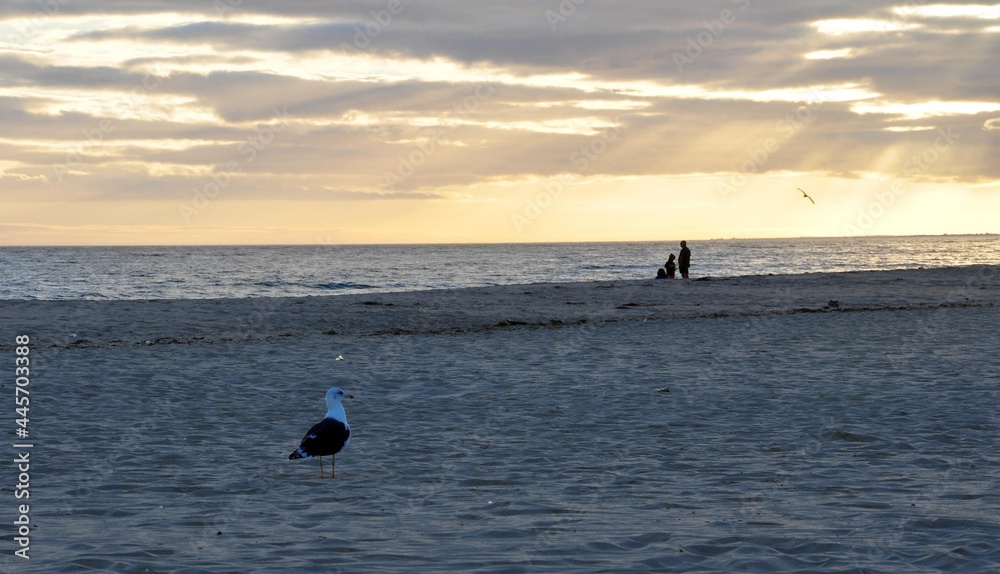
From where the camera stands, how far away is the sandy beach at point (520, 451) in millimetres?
6836

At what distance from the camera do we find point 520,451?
408 inches

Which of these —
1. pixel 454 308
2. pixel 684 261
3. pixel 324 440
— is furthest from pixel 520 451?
pixel 684 261

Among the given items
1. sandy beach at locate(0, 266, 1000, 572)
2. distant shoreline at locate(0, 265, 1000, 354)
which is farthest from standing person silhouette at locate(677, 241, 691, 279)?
sandy beach at locate(0, 266, 1000, 572)

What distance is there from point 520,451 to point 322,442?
229 centimetres

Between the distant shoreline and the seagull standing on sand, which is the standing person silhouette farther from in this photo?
the seagull standing on sand

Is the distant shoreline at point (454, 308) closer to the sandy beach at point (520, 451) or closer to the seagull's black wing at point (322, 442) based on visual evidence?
the sandy beach at point (520, 451)

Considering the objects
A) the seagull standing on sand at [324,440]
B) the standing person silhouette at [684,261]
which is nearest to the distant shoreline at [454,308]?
the standing person silhouette at [684,261]

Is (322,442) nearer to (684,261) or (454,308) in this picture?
(454,308)

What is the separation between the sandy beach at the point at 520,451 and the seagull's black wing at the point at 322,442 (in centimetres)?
28

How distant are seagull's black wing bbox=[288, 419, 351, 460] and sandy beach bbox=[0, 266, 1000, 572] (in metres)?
0.28

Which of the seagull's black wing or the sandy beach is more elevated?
the seagull's black wing

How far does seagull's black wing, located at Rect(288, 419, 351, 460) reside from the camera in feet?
30.0

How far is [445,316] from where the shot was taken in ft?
89.6

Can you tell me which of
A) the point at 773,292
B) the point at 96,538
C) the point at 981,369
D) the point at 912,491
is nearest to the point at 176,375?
the point at 96,538
